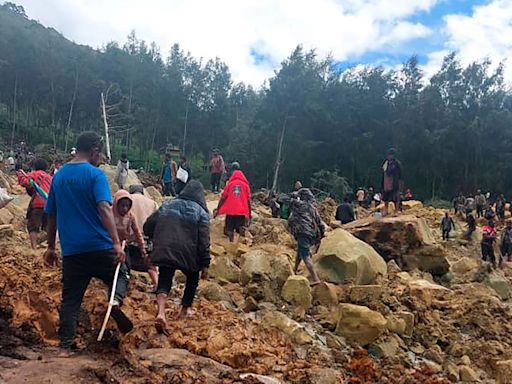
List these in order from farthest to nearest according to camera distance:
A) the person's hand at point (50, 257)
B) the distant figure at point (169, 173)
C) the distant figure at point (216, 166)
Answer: the distant figure at point (216, 166)
the distant figure at point (169, 173)
the person's hand at point (50, 257)

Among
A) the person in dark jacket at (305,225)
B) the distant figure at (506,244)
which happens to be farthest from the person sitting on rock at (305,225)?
the distant figure at (506,244)

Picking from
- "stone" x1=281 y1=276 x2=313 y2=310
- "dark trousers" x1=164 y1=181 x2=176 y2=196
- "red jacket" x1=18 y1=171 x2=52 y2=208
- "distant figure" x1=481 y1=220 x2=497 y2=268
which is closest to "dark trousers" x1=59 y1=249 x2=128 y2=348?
"stone" x1=281 y1=276 x2=313 y2=310

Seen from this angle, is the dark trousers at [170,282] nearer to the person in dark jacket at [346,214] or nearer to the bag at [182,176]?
the bag at [182,176]

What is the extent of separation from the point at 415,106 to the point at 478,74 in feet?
20.0

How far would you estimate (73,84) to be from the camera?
137ft

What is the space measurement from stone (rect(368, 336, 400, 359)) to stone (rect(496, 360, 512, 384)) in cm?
129

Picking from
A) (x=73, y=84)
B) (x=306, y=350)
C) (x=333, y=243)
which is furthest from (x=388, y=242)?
(x=73, y=84)

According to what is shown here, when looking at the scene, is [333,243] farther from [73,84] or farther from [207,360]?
[73,84]

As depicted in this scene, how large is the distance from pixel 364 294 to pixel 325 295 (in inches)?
20.0

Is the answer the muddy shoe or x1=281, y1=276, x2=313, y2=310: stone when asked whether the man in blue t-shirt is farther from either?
x1=281, y1=276, x2=313, y2=310: stone

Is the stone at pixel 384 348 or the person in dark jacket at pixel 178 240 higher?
the person in dark jacket at pixel 178 240

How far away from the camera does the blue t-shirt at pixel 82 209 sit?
369 centimetres

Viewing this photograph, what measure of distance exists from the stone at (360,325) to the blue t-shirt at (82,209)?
3.21m

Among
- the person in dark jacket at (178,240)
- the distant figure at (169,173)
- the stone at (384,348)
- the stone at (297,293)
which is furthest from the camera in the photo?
the distant figure at (169,173)
